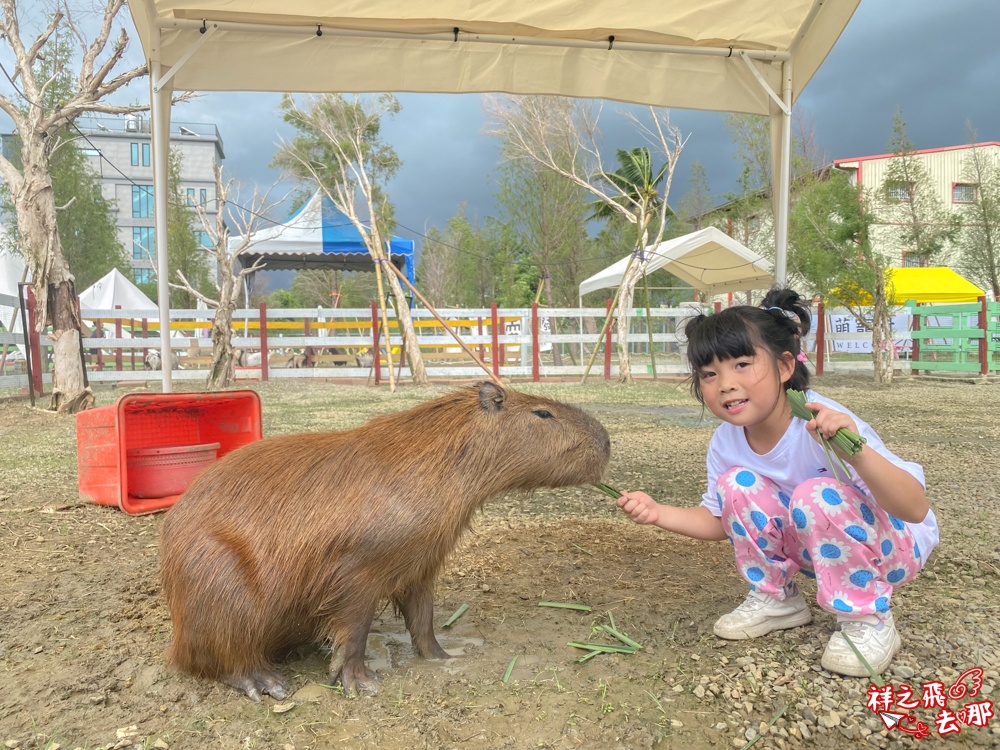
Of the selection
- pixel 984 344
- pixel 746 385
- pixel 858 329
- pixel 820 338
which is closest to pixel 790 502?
pixel 746 385

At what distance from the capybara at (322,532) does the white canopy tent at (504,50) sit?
6.52 ft

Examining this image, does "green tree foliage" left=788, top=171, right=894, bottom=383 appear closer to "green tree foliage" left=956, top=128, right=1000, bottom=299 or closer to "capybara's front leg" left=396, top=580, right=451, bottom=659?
"green tree foliage" left=956, top=128, right=1000, bottom=299

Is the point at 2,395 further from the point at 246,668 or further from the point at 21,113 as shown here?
the point at 246,668

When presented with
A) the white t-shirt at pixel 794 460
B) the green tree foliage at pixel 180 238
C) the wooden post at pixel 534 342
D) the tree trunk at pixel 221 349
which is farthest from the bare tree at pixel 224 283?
the green tree foliage at pixel 180 238

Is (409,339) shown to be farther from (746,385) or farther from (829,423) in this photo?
(829,423)

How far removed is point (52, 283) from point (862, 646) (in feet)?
25.3

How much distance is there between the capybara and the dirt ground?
0.14 meters

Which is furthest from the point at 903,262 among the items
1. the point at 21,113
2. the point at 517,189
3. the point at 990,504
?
the point at 21,113

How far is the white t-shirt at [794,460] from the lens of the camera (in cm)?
166

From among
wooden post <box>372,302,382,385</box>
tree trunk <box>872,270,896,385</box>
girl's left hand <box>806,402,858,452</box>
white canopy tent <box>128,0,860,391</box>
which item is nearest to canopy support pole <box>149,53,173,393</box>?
white canopy tent <box>128,0,860,391</box>

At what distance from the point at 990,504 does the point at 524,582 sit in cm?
236

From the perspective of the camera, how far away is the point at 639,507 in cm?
189

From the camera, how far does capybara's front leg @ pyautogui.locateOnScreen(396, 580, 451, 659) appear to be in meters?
1.84

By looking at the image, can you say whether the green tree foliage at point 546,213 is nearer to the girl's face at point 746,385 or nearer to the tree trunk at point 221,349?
the tree trunk at point 221,349
